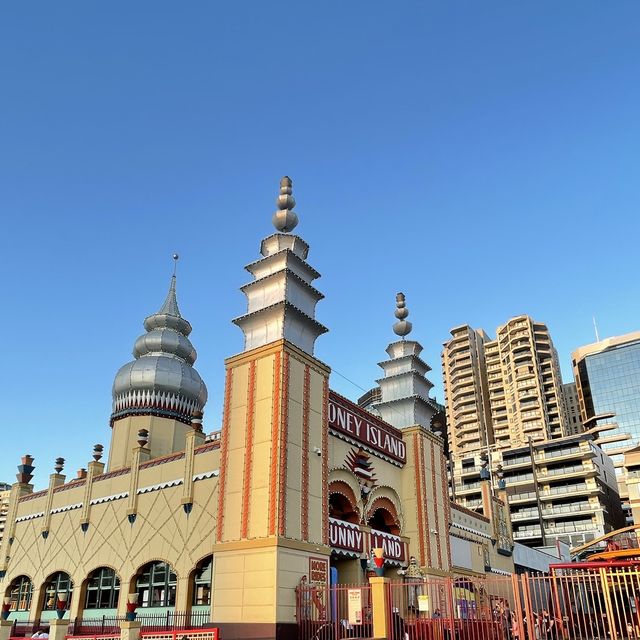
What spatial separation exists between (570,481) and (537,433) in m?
31.3

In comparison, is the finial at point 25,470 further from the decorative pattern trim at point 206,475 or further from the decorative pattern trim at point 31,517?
the decorative pattern trim at point 206,475

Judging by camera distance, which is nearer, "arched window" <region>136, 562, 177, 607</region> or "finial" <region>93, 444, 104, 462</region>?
"arched window" <region>136, 562, 177, 607</region>

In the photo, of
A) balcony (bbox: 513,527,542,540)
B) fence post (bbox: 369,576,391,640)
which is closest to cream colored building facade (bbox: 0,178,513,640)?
fence post (bbox: 369,576,391,640)

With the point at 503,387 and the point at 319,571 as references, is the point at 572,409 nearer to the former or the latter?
the point at 503,387

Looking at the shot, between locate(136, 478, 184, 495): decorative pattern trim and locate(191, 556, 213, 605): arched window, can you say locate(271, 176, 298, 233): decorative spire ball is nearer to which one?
locate(136, 478, 184, 495): decorative pattern trim

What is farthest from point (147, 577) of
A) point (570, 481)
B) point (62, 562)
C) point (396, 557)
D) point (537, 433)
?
point (537, 433)

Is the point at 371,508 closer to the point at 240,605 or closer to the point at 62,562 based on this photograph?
the point at 240,605

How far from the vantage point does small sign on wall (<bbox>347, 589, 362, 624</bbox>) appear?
1983 cm

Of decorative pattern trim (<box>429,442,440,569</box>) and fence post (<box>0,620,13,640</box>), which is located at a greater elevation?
decorative pattern trim (<box>429,442,440,569</box>)

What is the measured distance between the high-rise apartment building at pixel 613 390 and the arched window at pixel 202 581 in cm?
10172

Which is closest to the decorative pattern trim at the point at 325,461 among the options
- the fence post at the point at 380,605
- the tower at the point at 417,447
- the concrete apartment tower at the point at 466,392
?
the fence post at the point at 380,605

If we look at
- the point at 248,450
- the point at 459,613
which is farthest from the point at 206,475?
the point at 459,613

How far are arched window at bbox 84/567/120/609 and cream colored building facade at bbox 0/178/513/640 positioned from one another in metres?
0.09

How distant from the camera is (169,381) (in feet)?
126
